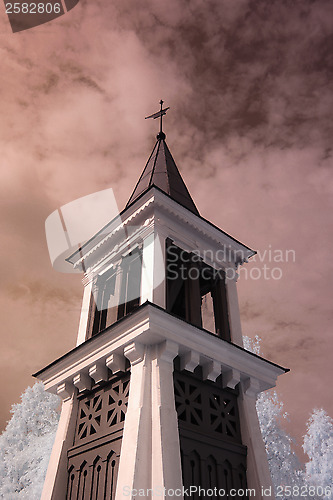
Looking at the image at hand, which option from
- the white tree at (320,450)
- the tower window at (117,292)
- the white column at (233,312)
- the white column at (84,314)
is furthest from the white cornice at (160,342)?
the white tree at (320,450)

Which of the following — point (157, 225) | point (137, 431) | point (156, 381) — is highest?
point (157, 225)

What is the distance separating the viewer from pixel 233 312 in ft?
32.7

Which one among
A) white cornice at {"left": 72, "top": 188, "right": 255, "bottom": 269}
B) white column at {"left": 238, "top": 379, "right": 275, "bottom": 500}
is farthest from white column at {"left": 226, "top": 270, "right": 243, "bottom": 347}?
white column at {"left": 238, "top": 379, "right": 275, "bottom": 500}

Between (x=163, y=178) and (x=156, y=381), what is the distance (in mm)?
6747

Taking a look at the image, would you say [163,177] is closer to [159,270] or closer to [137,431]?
[159,270]

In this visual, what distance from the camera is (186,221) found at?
10.2 meters

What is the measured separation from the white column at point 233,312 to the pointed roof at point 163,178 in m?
2.27

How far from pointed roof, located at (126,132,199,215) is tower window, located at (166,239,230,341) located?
6.10 ft

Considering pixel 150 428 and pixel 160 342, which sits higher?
pixel 160 342

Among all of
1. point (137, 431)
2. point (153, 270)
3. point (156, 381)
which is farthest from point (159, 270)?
point (137, 431)

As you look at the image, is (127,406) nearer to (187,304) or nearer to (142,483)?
(142,483)

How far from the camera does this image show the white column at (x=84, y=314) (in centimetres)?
969

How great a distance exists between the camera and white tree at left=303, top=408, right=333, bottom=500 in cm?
2705

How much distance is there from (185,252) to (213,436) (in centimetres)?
412
